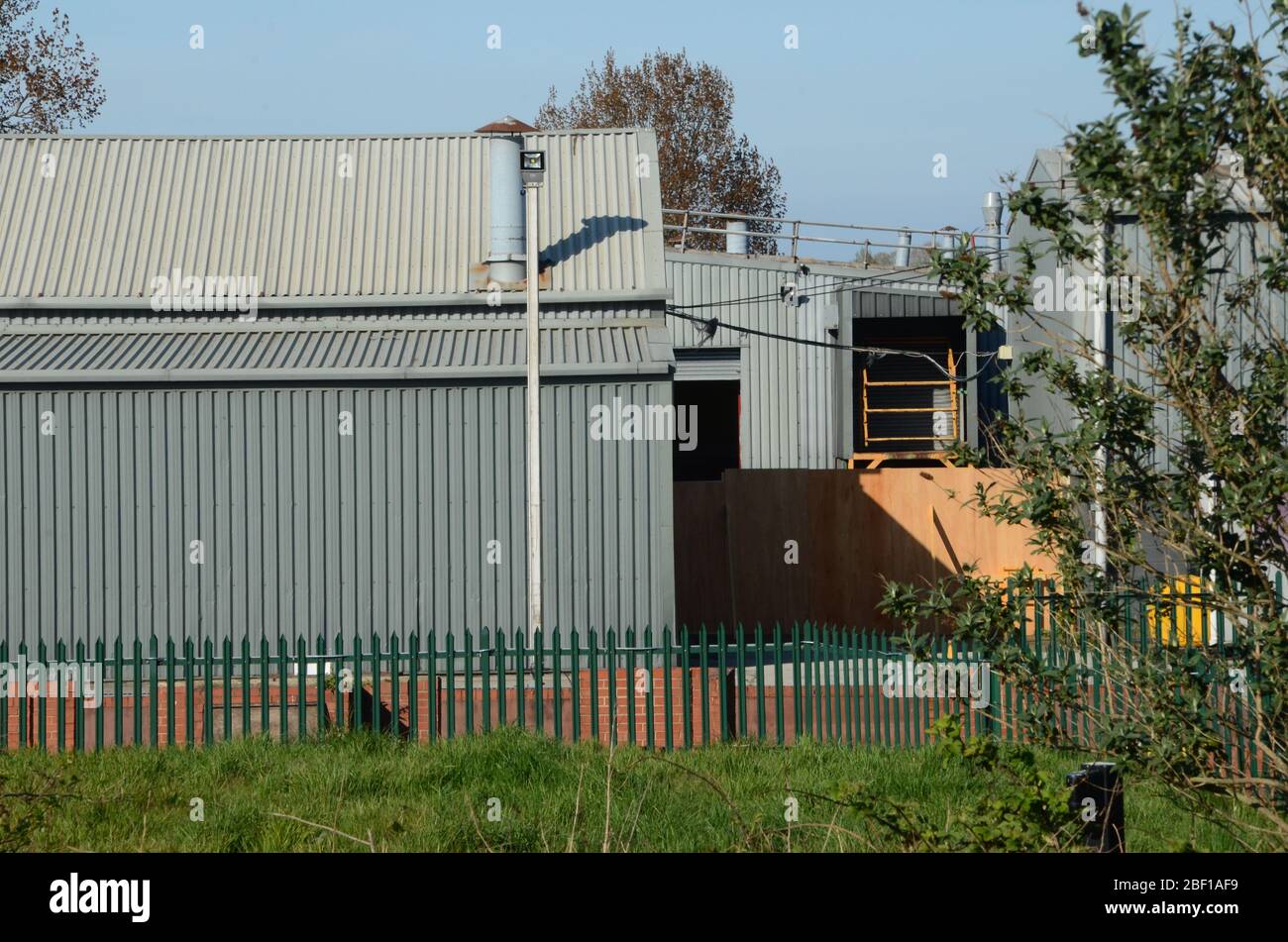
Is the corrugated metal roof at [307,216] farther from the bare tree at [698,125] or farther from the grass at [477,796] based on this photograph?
the bare tree at [698,125]

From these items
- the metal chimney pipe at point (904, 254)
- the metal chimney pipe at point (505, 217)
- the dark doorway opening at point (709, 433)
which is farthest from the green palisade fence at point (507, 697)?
the dark doorway opening at point (709, 433)

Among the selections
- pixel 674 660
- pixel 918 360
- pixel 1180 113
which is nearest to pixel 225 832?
pixel 674 660

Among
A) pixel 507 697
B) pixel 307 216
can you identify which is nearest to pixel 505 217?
pixel 307 216

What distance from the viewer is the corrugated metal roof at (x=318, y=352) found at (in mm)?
14188

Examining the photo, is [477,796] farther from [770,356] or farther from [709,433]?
[709,433]

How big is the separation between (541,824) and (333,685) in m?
4.33

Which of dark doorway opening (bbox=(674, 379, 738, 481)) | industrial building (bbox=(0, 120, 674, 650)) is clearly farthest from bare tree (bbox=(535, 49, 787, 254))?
industrial building (bbox=(0, 120, 674, 650))

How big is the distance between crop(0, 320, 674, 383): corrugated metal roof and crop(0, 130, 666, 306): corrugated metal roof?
642 millimetres

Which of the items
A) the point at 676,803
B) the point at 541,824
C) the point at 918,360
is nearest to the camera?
the point at 541,824

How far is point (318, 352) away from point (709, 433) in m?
20.3

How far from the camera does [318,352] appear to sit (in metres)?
15.2

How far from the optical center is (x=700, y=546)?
21875 mm

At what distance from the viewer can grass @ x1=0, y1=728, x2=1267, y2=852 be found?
333 inches
